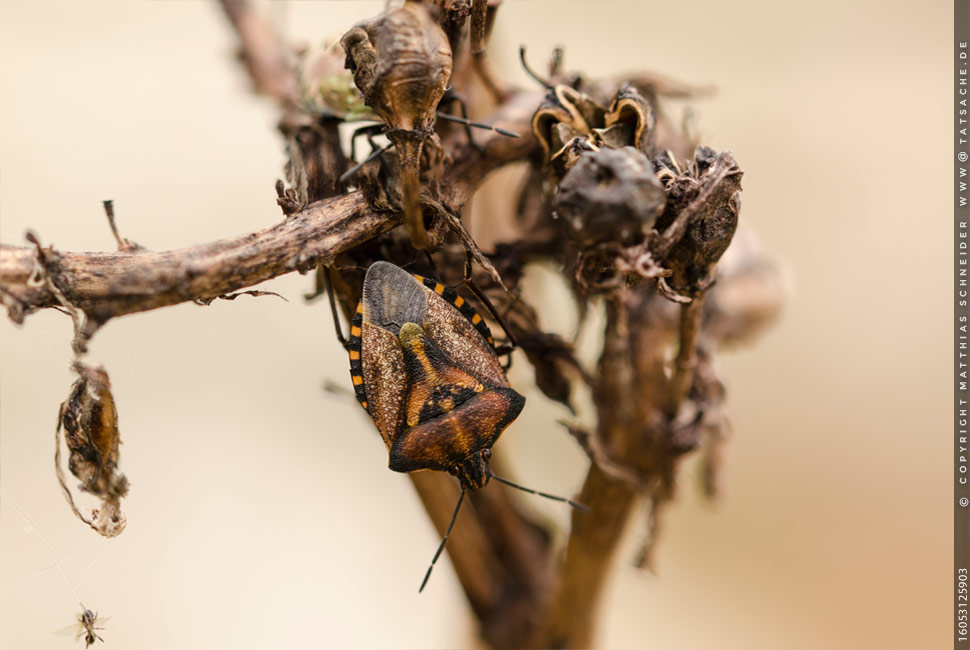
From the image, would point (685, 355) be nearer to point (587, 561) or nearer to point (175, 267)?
point (587, 561)

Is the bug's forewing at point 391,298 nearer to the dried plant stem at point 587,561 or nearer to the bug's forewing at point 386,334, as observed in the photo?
the bug's forewing at point 386,334

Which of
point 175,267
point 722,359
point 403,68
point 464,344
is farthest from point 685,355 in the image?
point 722,359

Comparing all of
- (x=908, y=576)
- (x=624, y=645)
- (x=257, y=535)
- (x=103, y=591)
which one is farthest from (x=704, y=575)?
(x=103, y=591)

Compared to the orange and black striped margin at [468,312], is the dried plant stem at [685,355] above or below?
below

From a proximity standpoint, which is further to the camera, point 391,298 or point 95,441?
point 391,298

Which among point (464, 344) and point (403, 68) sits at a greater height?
point (403, 68)

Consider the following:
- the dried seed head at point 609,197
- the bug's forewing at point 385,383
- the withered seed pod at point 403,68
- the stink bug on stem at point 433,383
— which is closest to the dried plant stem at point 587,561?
the stink bug on stem at point 433,383
